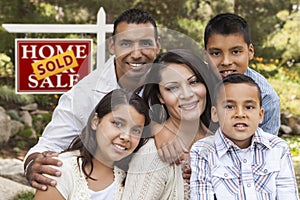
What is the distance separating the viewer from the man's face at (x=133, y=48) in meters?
3.32

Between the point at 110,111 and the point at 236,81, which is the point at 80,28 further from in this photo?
the point at 236,81

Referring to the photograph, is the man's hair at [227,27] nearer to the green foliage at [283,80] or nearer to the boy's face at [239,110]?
the boy's face at [239,110]

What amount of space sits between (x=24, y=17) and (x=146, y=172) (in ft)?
17.8

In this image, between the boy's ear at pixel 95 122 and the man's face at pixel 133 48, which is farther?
the man's face at pixel 133 48

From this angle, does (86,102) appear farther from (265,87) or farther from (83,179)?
(265,87)

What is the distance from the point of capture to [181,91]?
291cm

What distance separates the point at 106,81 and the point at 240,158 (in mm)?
851

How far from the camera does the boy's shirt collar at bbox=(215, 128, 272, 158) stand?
2842mm

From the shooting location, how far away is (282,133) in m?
8.46

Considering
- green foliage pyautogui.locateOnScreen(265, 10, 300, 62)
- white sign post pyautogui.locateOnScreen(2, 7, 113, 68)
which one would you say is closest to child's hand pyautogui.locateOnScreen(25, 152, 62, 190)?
white sign post pyautogui.locateOnScreen(2, 7, 113, 68)

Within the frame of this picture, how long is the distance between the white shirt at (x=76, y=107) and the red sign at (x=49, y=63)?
6.97 feet

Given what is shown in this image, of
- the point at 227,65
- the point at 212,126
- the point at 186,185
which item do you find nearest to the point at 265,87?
the point at 227,65

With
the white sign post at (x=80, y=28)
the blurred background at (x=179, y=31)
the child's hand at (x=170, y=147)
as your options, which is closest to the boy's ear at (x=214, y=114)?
the child's hand at (x=170, y=147)

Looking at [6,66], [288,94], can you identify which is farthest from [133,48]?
[288,94]
